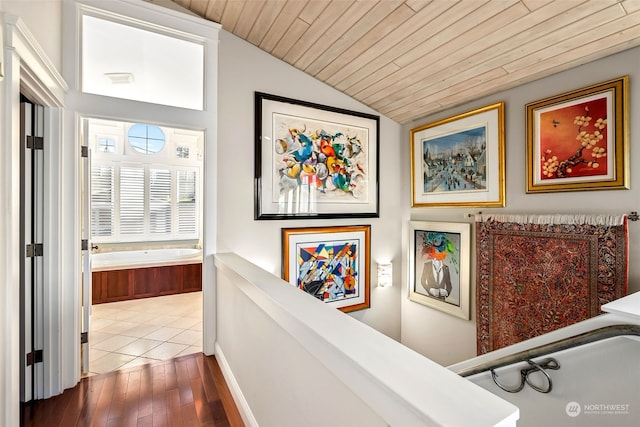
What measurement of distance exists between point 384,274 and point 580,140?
6.76 ft

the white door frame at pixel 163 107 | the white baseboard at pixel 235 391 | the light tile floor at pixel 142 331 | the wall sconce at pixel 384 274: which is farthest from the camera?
the wall sconce at pixel 384 274

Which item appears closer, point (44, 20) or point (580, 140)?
point (44, 20)

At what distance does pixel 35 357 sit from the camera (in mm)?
1997

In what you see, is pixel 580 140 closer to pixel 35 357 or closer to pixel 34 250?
pixel 34 250

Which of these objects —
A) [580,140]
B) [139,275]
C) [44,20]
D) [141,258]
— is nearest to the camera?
[44,20]

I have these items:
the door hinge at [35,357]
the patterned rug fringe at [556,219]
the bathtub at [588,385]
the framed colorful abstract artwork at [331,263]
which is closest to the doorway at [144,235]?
the door hinge at [35,357]

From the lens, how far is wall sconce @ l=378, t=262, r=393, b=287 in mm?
3383

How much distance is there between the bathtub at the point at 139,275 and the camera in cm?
405

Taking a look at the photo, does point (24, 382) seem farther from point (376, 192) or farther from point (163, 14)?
point (376, 192)

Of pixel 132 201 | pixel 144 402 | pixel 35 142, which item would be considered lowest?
pixel 144 402

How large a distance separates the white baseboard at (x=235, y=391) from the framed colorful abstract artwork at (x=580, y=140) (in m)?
2.49

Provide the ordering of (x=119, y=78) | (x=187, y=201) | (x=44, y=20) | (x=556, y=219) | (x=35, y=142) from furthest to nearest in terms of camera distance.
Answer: (x=187, y=201) → (x=119, y=78) → (x=556, y=219) → (x=35, y=142) → (x=44, y=20)

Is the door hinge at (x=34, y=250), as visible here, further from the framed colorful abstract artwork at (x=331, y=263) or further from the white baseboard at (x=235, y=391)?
the framed colorful abstract artwork at (x=331, y=263)

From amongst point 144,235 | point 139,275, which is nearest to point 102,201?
point 144,235
